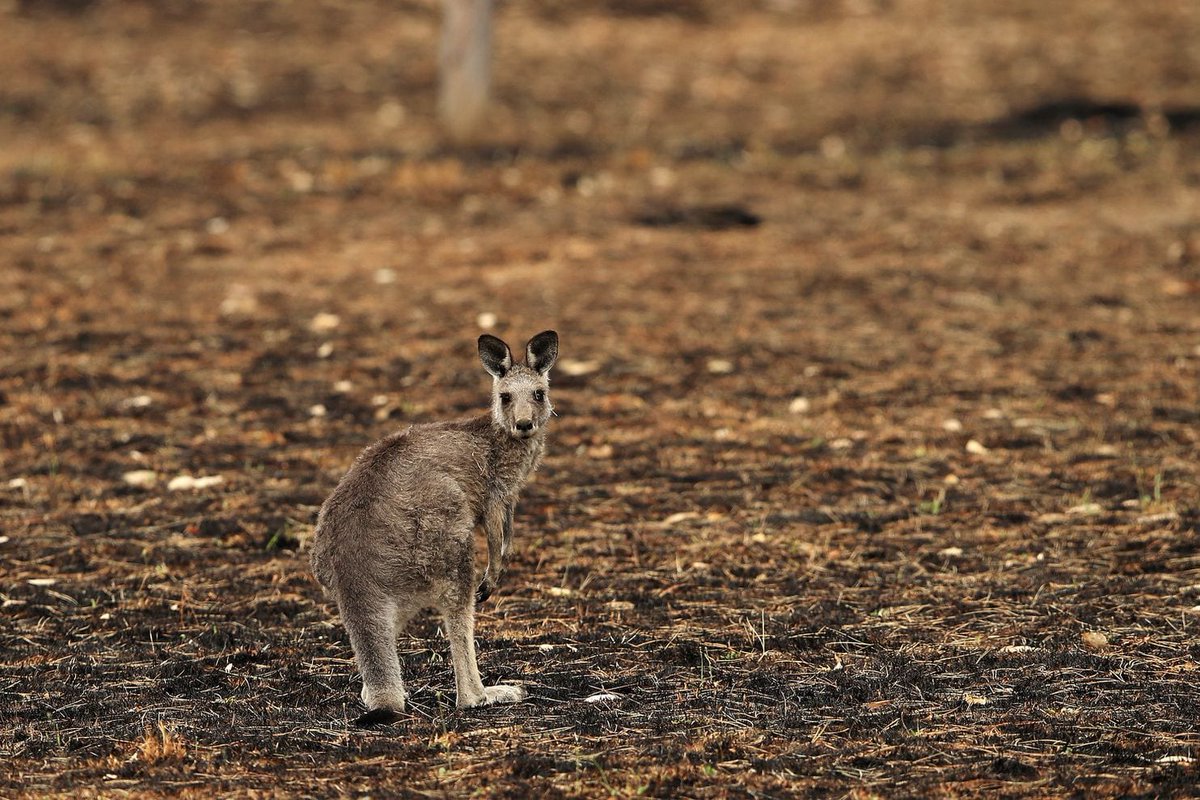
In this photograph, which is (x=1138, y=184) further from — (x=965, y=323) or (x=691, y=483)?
(x=691, y=483)

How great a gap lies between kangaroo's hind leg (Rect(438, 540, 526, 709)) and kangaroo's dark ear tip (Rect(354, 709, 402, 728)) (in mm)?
331

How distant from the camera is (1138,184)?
16.4m

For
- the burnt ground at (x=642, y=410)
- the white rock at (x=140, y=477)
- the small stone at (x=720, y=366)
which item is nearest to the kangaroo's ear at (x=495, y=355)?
the burnt ground at (x=642, y=410)

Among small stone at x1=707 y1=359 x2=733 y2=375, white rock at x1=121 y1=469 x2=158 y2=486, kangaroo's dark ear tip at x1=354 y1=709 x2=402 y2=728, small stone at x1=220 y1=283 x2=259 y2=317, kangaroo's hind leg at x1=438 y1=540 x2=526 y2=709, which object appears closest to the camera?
kangaroo's dark ear tip at x1=354 y1=709 x2=402 y2=728

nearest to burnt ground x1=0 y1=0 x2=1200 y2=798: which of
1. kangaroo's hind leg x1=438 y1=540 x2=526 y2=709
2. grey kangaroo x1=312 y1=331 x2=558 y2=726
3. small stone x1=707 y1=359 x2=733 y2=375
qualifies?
small stone x1=707 y1=359 x2=733 y2=375

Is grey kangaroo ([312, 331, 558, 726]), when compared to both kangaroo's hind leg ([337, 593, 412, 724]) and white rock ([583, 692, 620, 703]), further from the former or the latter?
white rock ([583, 692, 620, 703])

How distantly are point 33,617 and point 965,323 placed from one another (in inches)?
309

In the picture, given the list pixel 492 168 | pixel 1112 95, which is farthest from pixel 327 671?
pixel 1112 95

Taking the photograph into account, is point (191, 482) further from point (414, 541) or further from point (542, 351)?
point (414, 541)

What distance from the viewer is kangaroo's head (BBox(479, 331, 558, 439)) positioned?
6.53 meters

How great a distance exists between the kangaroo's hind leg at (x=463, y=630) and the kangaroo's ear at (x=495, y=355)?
1.00 meters

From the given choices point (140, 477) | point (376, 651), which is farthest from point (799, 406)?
point (376, 651)

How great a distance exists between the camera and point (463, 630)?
605cm

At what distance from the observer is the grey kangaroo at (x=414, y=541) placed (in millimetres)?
5895
